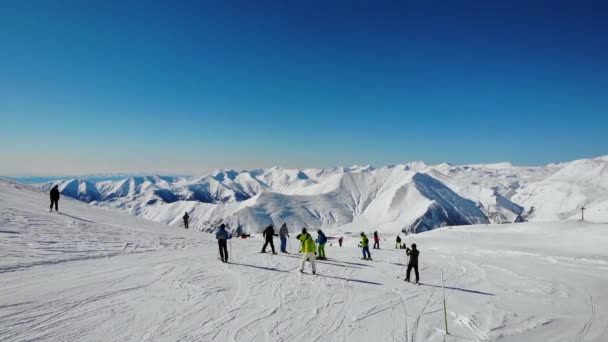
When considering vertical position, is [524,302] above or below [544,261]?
above

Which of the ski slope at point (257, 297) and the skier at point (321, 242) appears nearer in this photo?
the ski slope at point (257, 297)

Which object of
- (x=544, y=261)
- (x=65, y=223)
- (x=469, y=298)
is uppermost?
(x=65, y=223)

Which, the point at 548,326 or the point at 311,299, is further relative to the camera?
the point at 311,299

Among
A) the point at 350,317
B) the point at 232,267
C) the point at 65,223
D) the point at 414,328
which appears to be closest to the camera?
the point at 414,328

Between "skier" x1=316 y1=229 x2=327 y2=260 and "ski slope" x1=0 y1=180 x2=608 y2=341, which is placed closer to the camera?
"ski slope" x1=0 y1=180 x2=608 y2=341

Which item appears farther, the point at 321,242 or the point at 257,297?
the point at 321,242

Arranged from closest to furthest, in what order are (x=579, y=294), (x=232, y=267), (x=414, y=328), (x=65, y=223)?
1. (x=414, y=328)
2. (x=579, y=294)
3. (x=232, y=267)
4. (x=65, y=223)

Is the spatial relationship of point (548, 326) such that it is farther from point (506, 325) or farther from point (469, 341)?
point (469, 341)

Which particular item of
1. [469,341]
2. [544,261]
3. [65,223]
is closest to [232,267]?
[469,341]
